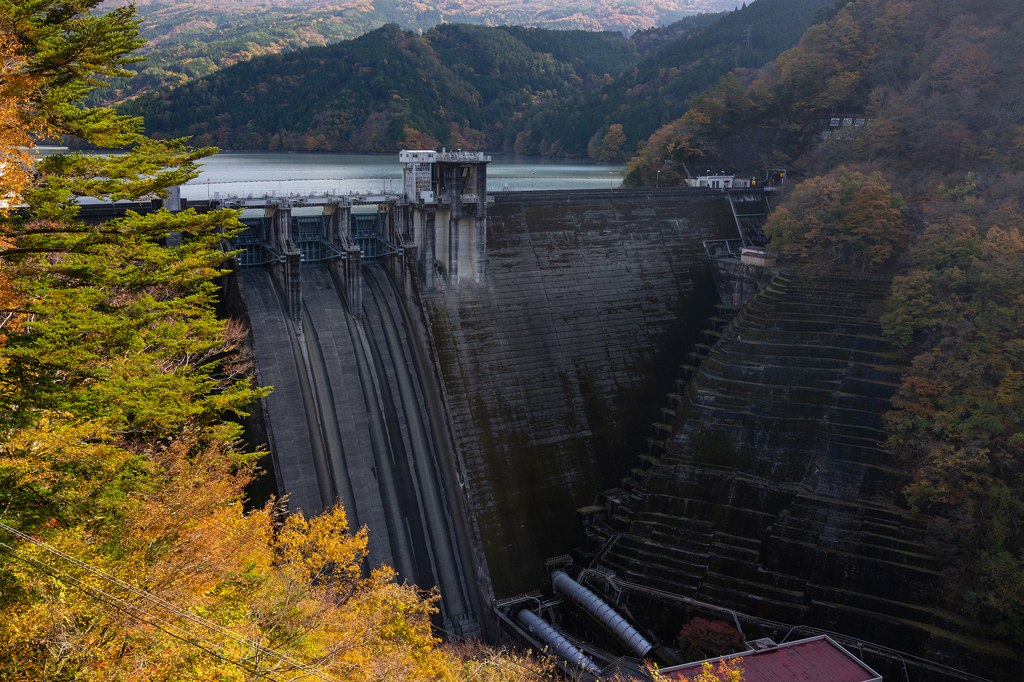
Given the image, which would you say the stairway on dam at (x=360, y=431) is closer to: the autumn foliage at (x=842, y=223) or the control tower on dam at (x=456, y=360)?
the control tower on dam at (x=456, y=360)

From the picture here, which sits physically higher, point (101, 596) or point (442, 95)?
point (442, 95)

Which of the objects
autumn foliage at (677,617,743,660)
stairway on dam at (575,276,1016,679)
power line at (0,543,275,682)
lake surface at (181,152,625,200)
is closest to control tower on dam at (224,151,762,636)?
stairway on dam at (575,276,1016,679)

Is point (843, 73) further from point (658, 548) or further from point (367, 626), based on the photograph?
point (367, 626)

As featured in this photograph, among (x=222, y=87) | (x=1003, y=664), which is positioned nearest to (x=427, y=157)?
(x=1003, y=664)

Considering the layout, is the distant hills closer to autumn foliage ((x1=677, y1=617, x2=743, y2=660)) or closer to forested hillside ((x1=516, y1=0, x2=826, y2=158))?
forested hillside ((x1=516, y1=0, x2=826, y2=158))

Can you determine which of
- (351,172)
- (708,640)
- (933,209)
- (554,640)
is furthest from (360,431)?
(351,172)

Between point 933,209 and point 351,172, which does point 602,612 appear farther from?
point 351,172
